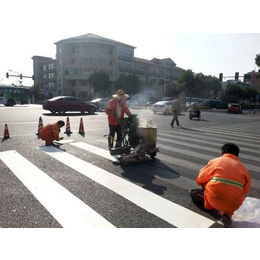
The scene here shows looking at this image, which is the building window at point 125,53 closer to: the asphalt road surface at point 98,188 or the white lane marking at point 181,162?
the asphalt road surface at point 98,188

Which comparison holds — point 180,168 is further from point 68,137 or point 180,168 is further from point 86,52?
Result: point 86,52

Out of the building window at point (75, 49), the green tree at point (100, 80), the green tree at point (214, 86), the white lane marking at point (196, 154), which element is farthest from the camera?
the green tree at point (214, 86)

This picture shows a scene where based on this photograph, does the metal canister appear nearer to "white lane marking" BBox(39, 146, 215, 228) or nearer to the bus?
"white lane marking" BBox(39, 146, 215, 228)

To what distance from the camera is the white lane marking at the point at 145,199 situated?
3012 mm

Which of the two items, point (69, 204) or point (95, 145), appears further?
point (95, 145)

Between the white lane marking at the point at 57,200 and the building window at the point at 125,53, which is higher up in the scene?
the building window at the point at 125,53

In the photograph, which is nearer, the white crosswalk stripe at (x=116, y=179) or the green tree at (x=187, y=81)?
the white crosswalk stripe at (x=116, y=179)

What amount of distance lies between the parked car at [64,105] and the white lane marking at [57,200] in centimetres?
1460

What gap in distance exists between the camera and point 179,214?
317cm

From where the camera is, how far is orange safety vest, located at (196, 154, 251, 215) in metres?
2.81

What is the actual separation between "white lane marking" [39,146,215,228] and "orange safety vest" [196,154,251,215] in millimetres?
340

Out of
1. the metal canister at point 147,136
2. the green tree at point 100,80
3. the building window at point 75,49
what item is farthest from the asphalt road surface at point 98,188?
the building window at point 75,49

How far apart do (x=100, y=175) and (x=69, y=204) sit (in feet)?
4.29
